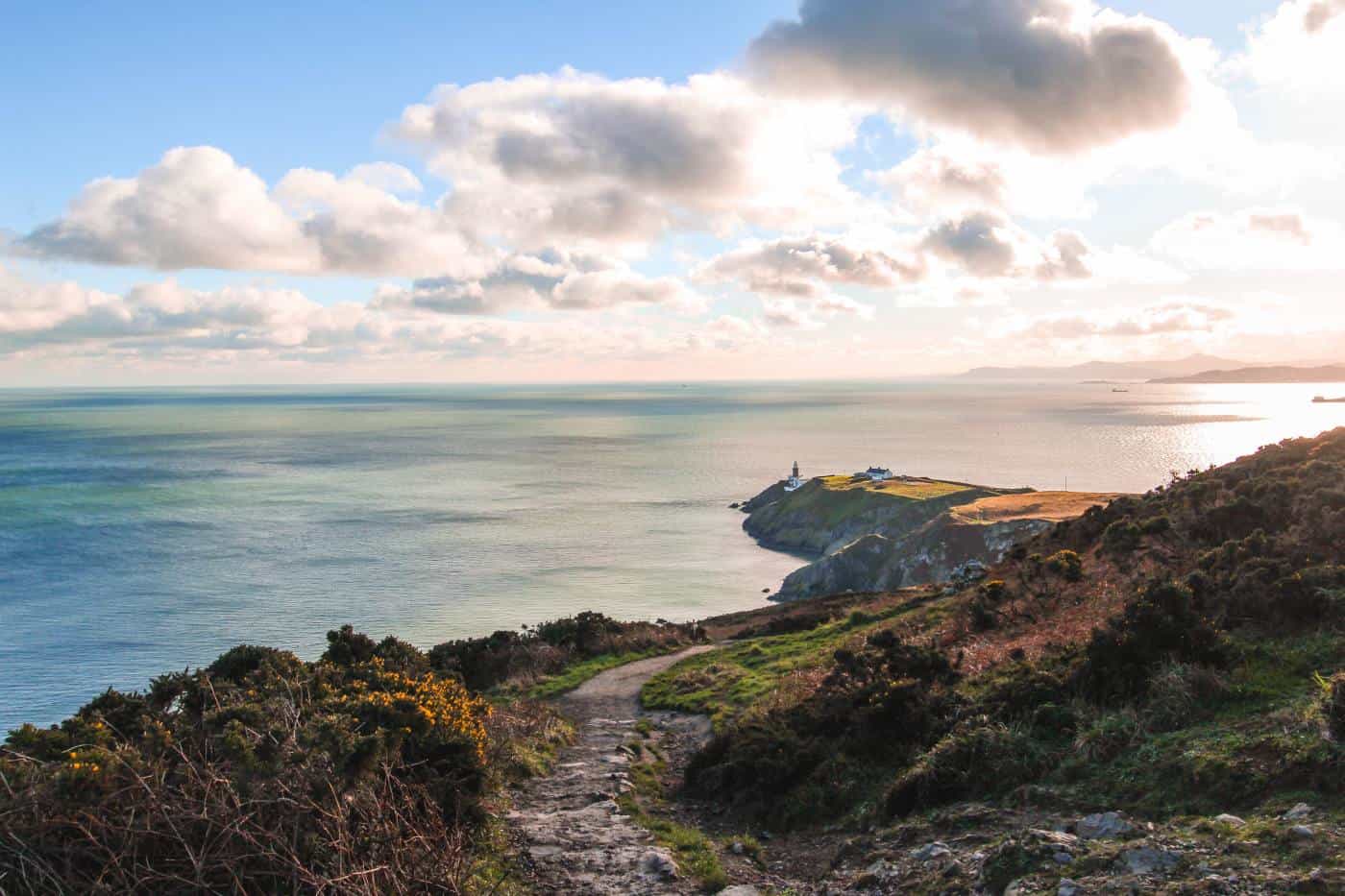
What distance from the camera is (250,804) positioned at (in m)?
8.79

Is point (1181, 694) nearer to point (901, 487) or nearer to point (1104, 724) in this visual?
point (1104, 724)

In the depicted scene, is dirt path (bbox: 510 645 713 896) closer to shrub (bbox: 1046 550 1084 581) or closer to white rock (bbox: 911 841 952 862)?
white rock (bbox: 911 841 952 862)

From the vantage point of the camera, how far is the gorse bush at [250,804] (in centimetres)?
805

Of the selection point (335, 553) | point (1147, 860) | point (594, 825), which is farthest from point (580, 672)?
point (335, 553)

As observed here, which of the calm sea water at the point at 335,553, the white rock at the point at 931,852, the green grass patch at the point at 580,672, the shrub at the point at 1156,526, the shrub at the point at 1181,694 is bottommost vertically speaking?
the calm sea water at the point at 335,553

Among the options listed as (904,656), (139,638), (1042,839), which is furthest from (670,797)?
(139,638)

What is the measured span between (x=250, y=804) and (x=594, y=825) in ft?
20.3

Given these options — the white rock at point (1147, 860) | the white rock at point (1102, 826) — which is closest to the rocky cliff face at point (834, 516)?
the white rock at point (1102, 826)

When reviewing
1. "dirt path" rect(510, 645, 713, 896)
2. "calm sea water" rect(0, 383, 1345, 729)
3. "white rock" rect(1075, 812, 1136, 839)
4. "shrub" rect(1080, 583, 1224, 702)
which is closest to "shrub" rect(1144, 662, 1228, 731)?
"shrub" rect(1080, 583, 1224, 702)

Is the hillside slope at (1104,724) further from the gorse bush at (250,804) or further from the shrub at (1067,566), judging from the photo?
the gorse bush at (250,804)

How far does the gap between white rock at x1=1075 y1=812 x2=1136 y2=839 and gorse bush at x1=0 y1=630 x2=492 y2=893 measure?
7802mm

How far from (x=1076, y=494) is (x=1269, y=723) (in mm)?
76358

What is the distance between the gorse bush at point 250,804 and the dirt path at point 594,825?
1322 millimetres

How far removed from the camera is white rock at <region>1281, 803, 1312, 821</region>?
9219 millimetres
